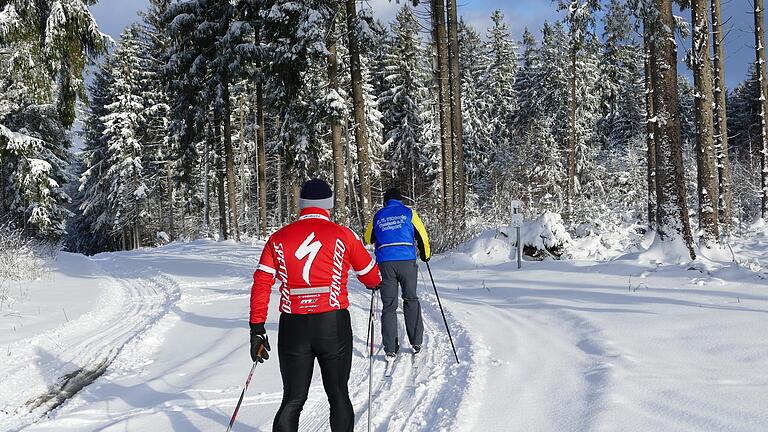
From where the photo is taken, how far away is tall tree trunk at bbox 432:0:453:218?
57.6ft

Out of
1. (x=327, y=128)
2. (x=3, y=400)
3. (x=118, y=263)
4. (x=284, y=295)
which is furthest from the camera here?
(x=327, y=128)

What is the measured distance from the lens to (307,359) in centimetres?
355

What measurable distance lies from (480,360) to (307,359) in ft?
9.81

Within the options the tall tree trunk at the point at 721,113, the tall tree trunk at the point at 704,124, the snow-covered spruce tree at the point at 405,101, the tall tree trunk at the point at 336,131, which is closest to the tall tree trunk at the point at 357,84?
the tall tree trunk at the point at 336,131

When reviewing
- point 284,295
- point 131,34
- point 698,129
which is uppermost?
point 131,34

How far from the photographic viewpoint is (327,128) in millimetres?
22516

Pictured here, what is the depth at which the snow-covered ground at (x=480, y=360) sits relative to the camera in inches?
174

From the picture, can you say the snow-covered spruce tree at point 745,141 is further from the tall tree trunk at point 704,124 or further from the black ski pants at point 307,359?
the black ski pants at point 307,359

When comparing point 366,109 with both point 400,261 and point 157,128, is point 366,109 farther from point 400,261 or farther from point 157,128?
point 400,261

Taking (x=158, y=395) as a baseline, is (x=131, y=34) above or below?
above

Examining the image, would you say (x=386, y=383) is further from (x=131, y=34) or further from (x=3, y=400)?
(x=131, y=34)

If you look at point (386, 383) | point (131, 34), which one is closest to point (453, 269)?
point (386, 383)

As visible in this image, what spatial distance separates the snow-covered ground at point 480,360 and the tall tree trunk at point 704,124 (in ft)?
4.60

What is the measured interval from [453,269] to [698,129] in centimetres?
679
